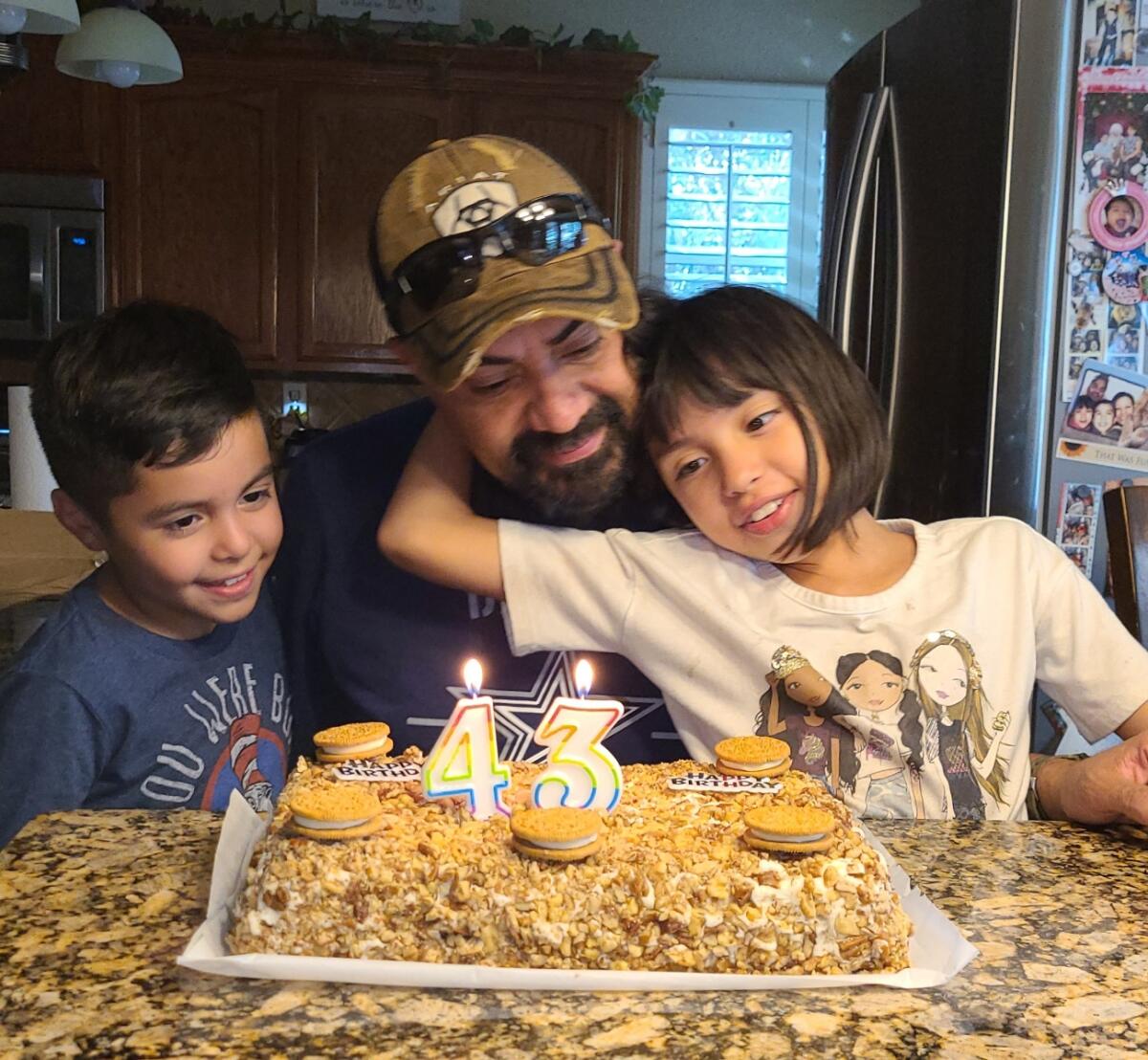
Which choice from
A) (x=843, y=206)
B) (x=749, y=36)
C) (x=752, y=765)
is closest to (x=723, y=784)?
(x=752, y=765)

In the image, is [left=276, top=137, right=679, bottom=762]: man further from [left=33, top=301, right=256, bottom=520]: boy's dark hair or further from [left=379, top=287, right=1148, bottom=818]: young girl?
[left=33, top=301, right=256, bottom=520]: boy's dark hair

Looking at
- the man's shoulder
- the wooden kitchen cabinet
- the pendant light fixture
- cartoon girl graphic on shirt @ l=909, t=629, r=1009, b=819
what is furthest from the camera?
the wooden kitchen cabinet

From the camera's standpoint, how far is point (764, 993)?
2.66 feet

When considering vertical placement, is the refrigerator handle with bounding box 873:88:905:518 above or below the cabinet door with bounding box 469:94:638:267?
below

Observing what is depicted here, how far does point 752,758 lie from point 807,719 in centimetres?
37

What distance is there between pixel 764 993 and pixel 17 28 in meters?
2.22

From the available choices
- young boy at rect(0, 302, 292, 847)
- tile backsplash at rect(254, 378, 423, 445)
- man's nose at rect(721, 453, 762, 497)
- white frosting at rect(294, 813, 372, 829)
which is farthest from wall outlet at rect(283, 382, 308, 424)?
white frosting at rect(294, 813, 372, 829)

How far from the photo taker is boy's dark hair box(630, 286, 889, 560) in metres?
1.42

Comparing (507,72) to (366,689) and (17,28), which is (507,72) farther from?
(366,689)

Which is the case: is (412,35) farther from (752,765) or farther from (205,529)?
(752,765)

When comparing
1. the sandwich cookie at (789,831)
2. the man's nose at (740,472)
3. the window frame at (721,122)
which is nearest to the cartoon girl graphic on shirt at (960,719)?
the man's nose at (740,472)

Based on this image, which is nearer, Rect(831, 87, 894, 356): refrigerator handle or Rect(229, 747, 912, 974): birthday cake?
Rect(229, 747, 912, 974): birthday cake

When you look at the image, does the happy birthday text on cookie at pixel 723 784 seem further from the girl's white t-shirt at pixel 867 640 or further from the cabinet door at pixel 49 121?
the cabinet door at pixel 49 121

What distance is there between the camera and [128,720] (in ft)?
4.80
